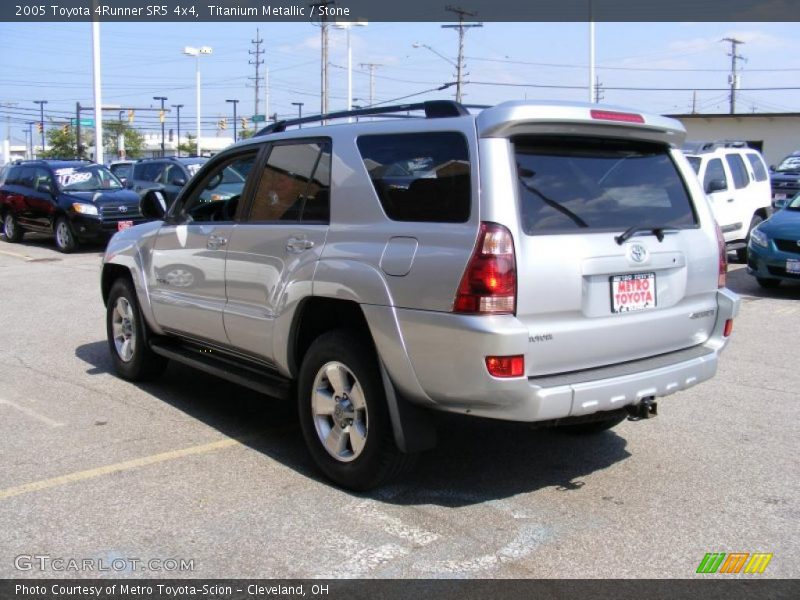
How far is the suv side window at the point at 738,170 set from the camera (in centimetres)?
1498

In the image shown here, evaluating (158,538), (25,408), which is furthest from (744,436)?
(25,408)

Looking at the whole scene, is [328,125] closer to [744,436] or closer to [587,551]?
[587,551]

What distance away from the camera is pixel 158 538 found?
12.9 ft

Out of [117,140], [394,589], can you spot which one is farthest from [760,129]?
[117,140]

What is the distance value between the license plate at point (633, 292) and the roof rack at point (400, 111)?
3.71 feet

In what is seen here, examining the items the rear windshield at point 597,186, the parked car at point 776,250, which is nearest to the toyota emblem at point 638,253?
the rear windshield at point 597,186

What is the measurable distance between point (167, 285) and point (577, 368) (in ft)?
10.8

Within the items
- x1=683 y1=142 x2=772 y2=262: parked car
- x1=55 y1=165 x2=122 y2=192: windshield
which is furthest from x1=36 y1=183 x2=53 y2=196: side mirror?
x1=683 y1=142 x2=772 y2=262: parked car

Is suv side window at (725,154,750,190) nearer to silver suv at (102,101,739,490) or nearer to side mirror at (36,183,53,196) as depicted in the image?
silver suv at (102,101,739,490)

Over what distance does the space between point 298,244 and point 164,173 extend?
16.4 meters

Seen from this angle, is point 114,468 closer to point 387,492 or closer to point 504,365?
point 387,492

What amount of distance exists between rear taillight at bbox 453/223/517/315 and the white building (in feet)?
122

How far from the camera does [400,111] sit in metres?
4.58

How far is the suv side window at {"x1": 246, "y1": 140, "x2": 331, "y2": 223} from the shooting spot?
4.77 metres
